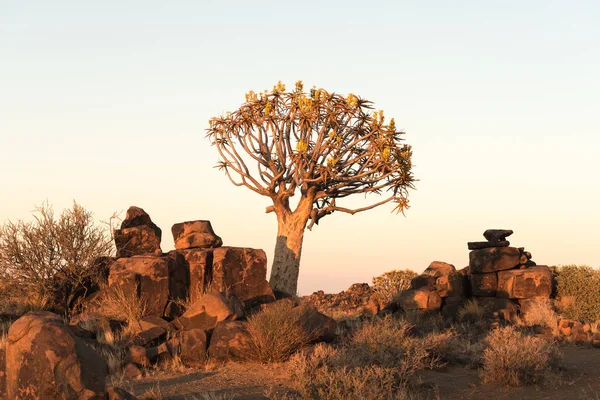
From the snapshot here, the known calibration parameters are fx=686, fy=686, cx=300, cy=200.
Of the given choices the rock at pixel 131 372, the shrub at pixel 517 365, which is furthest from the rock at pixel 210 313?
the shrub at pixel 517 365

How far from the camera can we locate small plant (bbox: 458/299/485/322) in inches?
794

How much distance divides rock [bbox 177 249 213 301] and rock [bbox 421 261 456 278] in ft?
27.6

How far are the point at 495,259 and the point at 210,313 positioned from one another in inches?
428

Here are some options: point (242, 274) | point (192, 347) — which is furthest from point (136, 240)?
point (192, 347)

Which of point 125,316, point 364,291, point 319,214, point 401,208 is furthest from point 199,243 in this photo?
point 364,291

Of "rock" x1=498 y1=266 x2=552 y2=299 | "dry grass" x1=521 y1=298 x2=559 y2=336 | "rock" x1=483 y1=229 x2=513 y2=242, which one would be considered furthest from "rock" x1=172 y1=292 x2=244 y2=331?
"rock" x1=483 y1=229 x2=513 y2=242

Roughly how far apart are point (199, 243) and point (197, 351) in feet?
17.0

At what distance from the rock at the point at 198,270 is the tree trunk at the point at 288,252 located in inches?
222

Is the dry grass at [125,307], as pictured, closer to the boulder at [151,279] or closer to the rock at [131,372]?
the boulder at [151,279]

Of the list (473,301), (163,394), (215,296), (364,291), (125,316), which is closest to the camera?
(163,394)

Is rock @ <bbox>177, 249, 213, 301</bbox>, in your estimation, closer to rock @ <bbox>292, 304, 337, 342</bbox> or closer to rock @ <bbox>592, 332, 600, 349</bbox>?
rock @ <bbox>292, 304, 337, 342</bbox>

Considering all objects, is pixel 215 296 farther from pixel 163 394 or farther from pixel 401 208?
pixel 401 208

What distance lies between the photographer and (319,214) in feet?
77.0

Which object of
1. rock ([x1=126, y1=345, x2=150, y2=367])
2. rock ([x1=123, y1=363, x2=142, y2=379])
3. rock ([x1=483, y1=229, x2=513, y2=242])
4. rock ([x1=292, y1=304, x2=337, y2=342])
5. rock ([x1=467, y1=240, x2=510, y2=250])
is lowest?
rock ([x1=123, y1=363, x2=142, y2=379])
